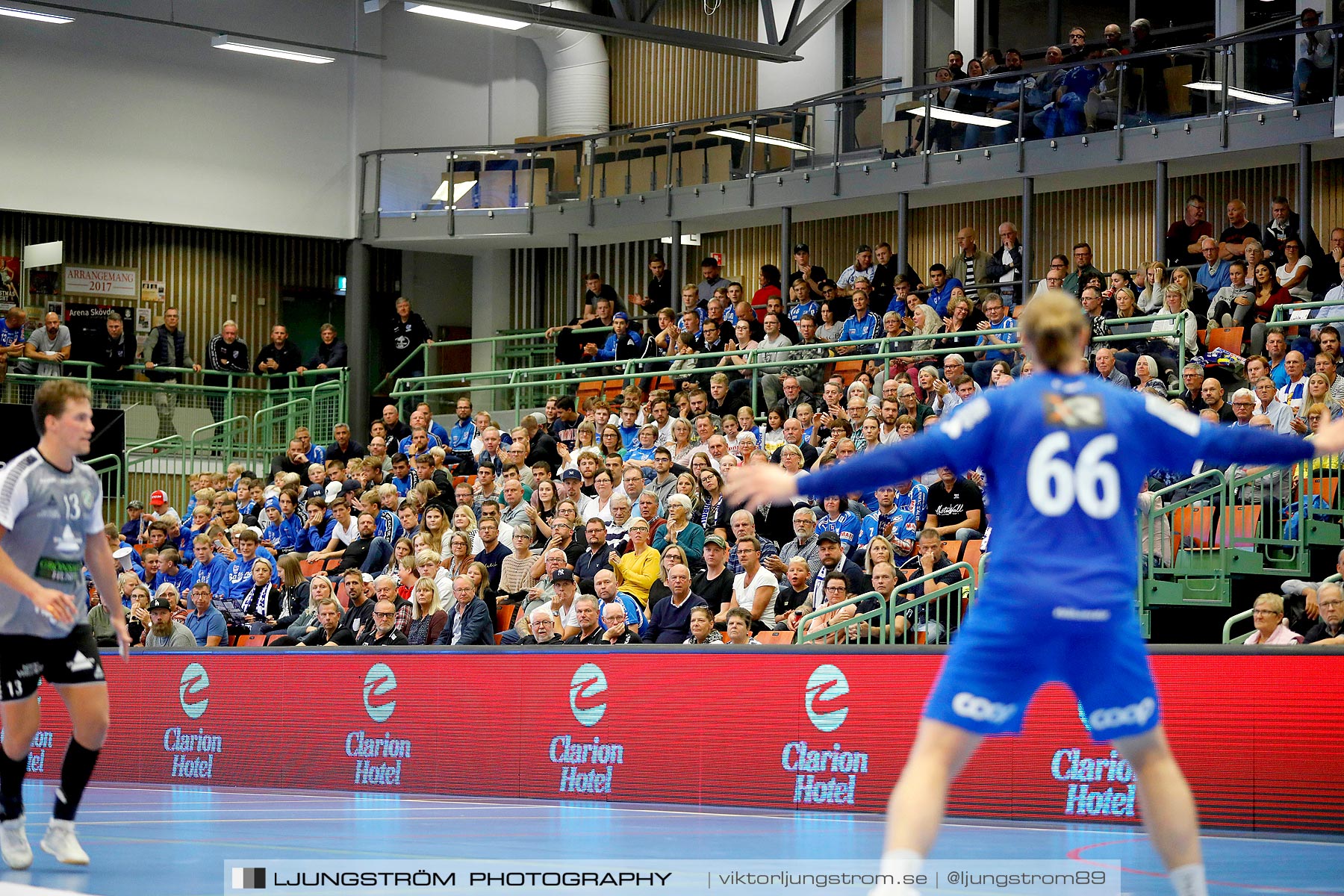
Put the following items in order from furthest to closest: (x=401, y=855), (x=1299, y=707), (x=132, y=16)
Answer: (x=132, y=16), (x=1299, y=707), (x=401, y=855)

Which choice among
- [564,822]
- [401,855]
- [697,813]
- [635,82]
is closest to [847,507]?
[697,813]

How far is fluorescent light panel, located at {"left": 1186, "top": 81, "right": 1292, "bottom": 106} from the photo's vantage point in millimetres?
19000

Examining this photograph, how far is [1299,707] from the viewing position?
9.09 m

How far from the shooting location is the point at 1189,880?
4.75 metres

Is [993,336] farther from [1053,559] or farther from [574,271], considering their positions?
[1053,559]

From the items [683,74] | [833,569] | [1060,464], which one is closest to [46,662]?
[1060,464]

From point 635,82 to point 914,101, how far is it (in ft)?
29.5

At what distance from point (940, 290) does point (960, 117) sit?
9.92 feet

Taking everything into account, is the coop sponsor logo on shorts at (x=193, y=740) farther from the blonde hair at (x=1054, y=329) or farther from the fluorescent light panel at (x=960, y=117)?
the fluorescent light panel at (x=960, y=117)

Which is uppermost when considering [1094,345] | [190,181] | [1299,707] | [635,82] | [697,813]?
[635,82]

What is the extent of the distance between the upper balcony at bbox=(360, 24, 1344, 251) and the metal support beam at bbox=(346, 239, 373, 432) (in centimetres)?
51

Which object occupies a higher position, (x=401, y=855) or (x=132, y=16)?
(x=132, y=16)

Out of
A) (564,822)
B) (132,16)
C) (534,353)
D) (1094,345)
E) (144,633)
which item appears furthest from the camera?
(534,353)

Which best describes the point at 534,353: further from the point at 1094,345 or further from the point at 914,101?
the point at 1094,345
